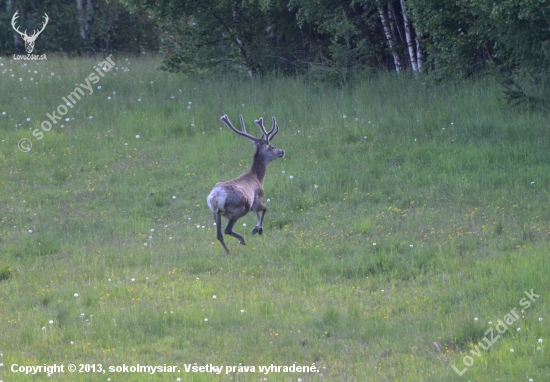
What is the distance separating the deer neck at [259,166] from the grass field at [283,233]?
0.94 meters

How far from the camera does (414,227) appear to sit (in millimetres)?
11156

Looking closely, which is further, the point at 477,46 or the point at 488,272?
the point at 477,46

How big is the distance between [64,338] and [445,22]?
38.0 feet

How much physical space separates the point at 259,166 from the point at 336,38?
851cm

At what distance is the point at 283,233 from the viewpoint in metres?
11.5

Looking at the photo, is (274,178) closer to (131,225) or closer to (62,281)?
(131,225)

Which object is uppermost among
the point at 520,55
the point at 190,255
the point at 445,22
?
the point at 445,22

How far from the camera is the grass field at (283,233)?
732cm

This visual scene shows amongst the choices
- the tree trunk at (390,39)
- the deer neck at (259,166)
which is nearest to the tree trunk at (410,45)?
the tree trunk at (390,39)

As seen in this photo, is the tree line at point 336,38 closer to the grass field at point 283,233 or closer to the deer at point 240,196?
the grass field at point 283,233

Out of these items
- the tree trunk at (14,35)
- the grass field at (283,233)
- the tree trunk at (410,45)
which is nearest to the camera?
the grass field at (283,233)

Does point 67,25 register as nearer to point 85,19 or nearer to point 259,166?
point 85,19

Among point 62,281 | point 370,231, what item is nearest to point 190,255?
point 62,281

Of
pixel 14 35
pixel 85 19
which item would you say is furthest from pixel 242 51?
pixel 14 35
